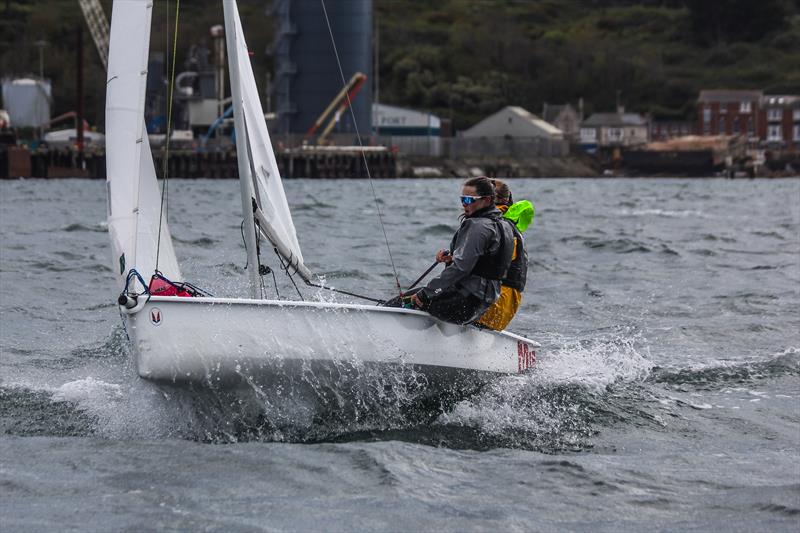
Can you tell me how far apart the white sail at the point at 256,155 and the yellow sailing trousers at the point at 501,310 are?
1.57 metres

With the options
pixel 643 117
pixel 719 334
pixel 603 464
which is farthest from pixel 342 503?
pixel 643 117

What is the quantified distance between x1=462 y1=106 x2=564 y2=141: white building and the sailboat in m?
100

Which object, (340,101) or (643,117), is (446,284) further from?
(643,117)

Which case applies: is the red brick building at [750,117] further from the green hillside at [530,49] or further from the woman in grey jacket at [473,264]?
the woman in grey jacket at [473,264]

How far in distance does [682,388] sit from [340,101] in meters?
80.7

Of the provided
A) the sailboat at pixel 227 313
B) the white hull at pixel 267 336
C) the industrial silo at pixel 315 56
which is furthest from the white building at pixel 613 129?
the white hull at pixel 267 336

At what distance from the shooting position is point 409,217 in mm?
34031

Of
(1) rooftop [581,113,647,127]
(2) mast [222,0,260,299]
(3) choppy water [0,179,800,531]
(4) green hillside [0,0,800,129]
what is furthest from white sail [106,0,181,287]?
(1) rooftop [581,113,647,127]

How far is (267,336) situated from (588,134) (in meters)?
115

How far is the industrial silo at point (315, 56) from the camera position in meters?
88.1

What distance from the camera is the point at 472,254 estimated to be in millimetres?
8414

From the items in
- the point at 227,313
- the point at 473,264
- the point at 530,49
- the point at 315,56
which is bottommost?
the point at 227,313

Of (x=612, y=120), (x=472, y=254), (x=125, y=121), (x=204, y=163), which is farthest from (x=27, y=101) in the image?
(x=472, y=254)

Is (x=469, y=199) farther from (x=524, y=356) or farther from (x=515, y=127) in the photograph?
(x=515, y=127)
